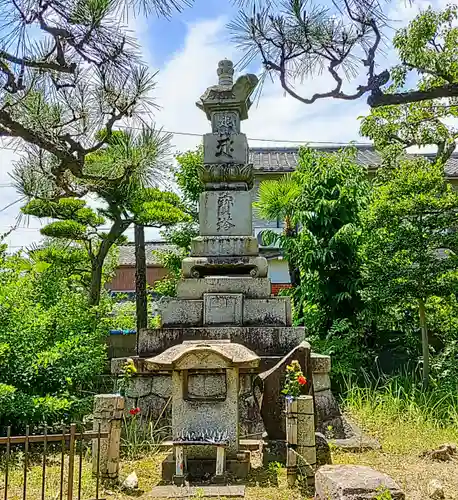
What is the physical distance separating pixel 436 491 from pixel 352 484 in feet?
3.14

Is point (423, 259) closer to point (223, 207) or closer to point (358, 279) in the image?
point (358, 279)

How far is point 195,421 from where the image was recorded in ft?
15.6

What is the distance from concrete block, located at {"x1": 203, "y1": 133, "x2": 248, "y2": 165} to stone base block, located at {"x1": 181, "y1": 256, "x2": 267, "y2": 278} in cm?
135

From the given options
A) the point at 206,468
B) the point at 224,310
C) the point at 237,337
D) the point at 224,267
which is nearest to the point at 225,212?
the point at 224,267

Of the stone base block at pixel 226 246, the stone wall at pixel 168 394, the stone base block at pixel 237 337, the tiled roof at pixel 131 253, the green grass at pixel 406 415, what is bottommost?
the green grass at pixel 406 415

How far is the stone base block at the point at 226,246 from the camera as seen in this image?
282 inches

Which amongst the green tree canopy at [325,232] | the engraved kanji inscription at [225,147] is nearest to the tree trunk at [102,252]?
the green tree canopy at [325,232]

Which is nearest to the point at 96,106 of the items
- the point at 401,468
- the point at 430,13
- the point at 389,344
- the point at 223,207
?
the point at 223,207

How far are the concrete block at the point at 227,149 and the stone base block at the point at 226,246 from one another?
1064 millimetres

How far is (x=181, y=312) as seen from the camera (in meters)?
6.70

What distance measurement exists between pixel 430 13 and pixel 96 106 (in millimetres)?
4953

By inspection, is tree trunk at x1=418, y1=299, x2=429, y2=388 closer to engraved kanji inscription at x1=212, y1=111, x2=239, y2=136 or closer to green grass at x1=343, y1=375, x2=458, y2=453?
green grass at x1=343, y1=375, x2=458, y2=453

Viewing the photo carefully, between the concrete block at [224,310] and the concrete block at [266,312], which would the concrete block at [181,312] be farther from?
the concrete block at [266,312]

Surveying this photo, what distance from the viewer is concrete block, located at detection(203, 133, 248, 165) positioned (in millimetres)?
7480
